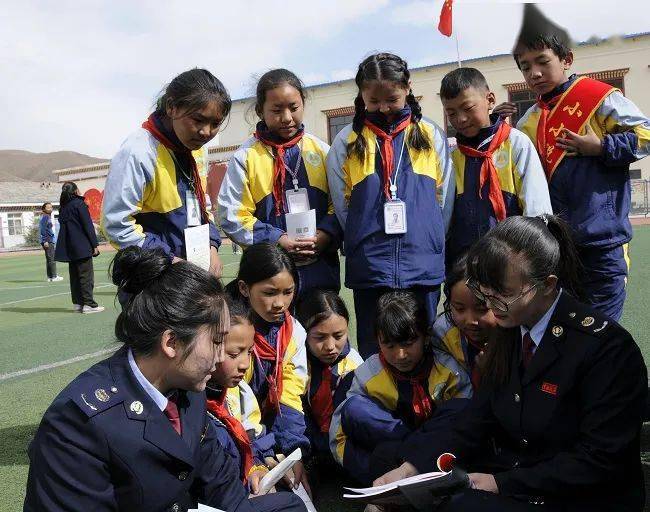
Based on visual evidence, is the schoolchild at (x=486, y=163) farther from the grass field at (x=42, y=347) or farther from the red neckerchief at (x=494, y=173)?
the grass field at (x=42, y=347)

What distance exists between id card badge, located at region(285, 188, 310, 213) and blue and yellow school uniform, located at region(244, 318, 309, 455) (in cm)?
60

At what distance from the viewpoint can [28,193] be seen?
4612cm

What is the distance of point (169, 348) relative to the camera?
193 cm

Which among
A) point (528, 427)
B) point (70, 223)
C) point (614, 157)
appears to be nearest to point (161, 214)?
point (528, 427)

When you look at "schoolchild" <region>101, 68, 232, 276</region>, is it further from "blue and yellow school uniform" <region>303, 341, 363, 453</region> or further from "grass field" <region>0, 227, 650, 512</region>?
"blue and yellow school uniform" <region>303, 341, 363, 453</region>

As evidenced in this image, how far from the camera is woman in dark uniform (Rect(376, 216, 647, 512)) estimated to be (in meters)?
1.97

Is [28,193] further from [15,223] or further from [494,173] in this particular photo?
[494,173]

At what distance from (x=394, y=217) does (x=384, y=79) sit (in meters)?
0.64

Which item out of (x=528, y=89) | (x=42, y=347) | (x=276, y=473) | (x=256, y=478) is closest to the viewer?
(x=276, y=473)

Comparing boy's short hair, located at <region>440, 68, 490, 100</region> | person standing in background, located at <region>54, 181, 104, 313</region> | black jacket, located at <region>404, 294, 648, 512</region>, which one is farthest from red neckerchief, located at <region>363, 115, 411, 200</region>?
person standing in background, located at <region>54, 181, 104, 313</region>

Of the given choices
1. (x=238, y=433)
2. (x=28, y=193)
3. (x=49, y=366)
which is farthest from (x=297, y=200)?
(x=28, y=193)

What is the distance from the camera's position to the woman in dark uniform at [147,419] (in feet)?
5.68

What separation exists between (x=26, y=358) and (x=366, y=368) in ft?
14.0

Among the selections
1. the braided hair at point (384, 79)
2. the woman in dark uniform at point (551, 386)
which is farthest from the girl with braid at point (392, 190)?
the woman in dark uniform at point (551, 386)
